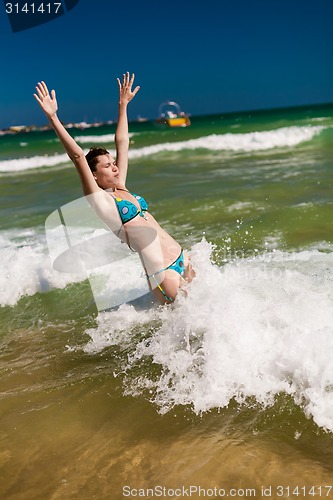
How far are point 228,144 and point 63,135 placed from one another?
71.6ft

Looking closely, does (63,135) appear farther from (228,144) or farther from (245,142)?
(228,144)

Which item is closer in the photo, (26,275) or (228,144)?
(26,275)

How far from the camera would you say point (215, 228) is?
7.78 metres

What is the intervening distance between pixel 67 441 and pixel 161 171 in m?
14.0

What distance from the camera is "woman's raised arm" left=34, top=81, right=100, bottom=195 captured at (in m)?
3.77

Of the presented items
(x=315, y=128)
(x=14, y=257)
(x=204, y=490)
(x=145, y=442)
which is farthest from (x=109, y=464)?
(x=315, y=128)

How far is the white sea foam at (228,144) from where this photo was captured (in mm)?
23094

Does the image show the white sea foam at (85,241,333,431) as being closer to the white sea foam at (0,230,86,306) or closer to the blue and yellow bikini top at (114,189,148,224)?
the blue and yellow bikini top at (114,189,148,224)

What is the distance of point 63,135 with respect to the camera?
3.75 meters

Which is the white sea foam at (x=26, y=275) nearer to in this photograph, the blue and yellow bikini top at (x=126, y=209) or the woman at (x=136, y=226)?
the woman at (x=136, y=226)

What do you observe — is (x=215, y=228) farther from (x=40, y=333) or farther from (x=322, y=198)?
(x=40, y=333)

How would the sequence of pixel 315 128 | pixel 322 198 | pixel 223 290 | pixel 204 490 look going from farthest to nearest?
pixel 315 128, pixel 322 198, pixel 223 290, pixel 204 490

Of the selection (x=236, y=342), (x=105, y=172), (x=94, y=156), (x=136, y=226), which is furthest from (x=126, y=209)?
(x=236, y=342)

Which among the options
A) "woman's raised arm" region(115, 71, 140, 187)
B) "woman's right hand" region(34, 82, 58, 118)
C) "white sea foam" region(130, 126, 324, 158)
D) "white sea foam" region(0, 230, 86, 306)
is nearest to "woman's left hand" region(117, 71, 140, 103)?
"woman's raised arm" region(115, 71, 140, 187)
